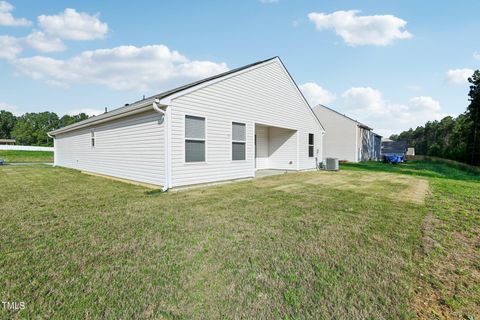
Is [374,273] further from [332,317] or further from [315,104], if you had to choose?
[315,104]

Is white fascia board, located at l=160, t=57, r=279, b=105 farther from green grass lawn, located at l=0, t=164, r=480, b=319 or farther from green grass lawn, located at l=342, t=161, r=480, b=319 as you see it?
green grass lawn, located at l=342, t=161, r=480, b=319

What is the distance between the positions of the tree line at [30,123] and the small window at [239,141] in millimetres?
87279

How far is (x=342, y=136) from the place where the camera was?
25797mm

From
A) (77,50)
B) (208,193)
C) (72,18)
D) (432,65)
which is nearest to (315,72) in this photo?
(432,65)

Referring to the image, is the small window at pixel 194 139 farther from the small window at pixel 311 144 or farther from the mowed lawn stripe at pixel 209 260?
the small window at pixel 311 144

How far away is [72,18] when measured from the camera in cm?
1040

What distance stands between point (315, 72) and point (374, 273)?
13.5 m

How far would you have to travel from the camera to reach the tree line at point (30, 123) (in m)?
76.0

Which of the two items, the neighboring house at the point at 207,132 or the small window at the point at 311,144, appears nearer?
the neighboring house at the point at 207,132

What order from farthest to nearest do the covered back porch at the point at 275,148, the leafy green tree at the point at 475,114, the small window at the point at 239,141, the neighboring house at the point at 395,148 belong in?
1. the neighboring house at the point at 395,148
2. the leafy green tree at the point at 475,114
3. the covered back porch at the point at 275,148
4. the small window at the point at 239,141

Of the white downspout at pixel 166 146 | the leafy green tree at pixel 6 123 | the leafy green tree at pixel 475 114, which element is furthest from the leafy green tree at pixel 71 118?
the leafy green tree at pixel 475 114

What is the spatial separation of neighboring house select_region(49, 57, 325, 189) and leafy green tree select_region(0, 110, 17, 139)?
108 meters

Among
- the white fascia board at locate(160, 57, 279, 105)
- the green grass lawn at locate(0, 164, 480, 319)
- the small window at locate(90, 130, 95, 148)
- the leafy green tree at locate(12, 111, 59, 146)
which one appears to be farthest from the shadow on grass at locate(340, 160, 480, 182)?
the leafy green tree at locate(12, 111, 59, 146)

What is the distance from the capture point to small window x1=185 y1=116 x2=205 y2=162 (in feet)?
25.3
